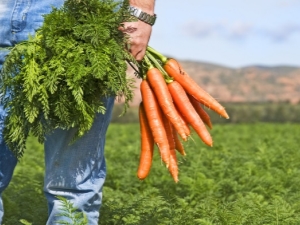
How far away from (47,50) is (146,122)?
77cm

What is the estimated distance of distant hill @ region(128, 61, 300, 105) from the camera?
97.4 meters

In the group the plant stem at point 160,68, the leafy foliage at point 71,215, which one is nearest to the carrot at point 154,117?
the plant stem at point 160,68

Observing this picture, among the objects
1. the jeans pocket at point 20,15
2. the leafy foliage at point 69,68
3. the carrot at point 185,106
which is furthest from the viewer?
the carrot at point 185,106

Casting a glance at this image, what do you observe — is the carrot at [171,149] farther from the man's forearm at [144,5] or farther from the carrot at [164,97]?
the man's forearm at [144,5]

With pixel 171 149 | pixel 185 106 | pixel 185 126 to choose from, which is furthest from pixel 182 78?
pixel 171 149

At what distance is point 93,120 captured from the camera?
3496 mm

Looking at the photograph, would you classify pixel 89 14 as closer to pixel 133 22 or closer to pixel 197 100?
pixel 133 22

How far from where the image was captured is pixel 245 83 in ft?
339

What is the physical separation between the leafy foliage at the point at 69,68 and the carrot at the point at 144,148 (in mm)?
419

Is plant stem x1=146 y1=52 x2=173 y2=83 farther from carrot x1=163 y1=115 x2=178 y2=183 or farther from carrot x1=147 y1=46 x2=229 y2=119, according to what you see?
Answer: carrot x1=163 y1=115 x2=178 y2=183

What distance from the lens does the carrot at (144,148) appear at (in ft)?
12.5

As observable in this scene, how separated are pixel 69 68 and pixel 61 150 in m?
0.63

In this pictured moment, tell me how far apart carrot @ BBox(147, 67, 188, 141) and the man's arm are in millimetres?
206

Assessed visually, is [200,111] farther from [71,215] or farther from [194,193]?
[194,193]
